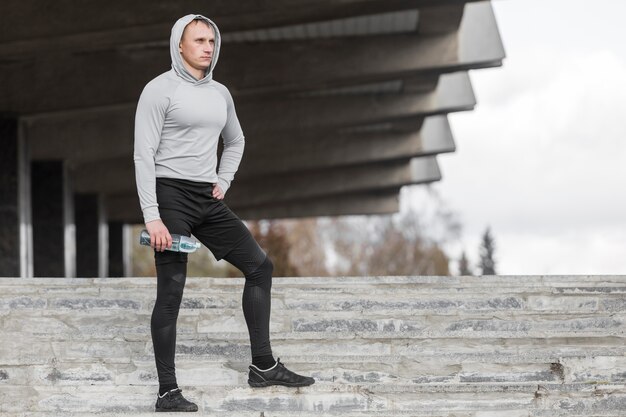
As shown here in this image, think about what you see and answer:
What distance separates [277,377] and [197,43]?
182 centimetres

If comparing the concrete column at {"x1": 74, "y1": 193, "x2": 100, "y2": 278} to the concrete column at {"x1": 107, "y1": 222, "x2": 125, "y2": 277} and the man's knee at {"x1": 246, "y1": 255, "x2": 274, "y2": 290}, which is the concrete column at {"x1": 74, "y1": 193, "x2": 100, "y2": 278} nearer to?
the concrete column at {"x1": 107, "y1": 222, "x2": 125, "y2": 277}

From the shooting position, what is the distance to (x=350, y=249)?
206 ft

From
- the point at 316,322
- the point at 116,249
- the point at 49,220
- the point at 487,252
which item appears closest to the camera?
the point at 316,322

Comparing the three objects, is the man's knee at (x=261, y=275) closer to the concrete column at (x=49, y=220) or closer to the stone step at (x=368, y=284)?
the stone step at (x=368, y=284)

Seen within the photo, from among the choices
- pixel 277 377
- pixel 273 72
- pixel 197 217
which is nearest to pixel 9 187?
pixel 273 72

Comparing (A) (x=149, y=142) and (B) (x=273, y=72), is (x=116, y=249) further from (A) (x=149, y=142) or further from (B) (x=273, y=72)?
(A) (x=149, y=142)

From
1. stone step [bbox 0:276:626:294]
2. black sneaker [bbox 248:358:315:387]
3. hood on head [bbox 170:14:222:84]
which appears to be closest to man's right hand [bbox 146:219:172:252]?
hood on head [bbox 170:14:222:84]

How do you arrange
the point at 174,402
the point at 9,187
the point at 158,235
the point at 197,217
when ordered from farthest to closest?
the point at 9,187, the point at 174,402, the point at 197,217, the point at 158,235

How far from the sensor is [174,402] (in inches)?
237

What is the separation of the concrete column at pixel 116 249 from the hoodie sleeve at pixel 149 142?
2978 cm

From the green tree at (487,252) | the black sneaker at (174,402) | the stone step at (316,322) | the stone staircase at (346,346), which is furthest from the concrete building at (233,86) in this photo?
the green tree at (487,252)

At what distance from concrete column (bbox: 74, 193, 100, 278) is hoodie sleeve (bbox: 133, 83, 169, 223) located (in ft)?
80.7

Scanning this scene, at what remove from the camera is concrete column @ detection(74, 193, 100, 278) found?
30.0 m

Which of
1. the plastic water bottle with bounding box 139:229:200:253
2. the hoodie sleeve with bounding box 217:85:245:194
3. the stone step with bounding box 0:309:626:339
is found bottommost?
the stone step with bounding box 0:309:626:339
